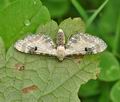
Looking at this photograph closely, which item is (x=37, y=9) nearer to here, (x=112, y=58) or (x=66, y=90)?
(x=66, y=90)

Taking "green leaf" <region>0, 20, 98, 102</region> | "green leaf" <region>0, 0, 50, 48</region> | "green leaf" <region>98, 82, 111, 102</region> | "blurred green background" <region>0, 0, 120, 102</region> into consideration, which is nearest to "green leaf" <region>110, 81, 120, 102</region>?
"blurred green background" <region>0, 0, 120, 102</region>

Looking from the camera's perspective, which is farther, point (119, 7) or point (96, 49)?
point (119, 7)

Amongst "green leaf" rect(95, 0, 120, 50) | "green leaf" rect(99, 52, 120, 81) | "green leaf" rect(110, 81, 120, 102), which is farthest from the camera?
"green leaf" rect(95, 0, 120, 50)

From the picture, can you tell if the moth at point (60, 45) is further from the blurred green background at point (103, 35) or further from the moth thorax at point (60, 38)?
the blurred green background at point (103, 35)

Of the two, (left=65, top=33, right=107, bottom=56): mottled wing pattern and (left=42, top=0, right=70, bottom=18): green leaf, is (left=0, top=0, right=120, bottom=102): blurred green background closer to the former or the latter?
(left=42, top=0, right=70, bottom=18): green leaf

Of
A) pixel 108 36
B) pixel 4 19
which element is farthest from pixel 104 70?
pixel 4 19

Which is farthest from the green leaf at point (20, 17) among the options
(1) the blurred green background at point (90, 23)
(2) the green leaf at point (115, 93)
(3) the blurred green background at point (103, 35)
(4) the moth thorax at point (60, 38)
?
(2) the green leaf at point (115, 93)
